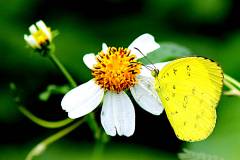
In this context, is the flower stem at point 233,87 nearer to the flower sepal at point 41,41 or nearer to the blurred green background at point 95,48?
the flower sepal at point 41,41

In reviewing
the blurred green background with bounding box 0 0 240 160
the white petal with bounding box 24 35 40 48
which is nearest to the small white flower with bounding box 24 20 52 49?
the white petal with bounding box 24 35 40 48

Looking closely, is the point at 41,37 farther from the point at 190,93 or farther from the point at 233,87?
the point at 233,87

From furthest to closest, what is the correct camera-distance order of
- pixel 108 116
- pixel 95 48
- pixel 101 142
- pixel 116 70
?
pixel 95 48 < pixel 101 142 < pixel 116 70 < pixel 108 116

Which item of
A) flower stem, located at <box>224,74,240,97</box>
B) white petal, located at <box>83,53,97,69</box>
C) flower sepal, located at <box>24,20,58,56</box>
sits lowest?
flower stem, located at <box>224,74,240,97</box>

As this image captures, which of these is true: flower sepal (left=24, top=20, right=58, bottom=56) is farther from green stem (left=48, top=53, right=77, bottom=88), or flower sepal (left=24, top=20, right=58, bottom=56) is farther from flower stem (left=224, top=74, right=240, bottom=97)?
flower stem (left=224, top=74, right=240, bottom=97)

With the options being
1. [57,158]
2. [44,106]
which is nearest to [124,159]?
[57,158]

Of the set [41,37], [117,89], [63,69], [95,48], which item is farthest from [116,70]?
[95,48]
